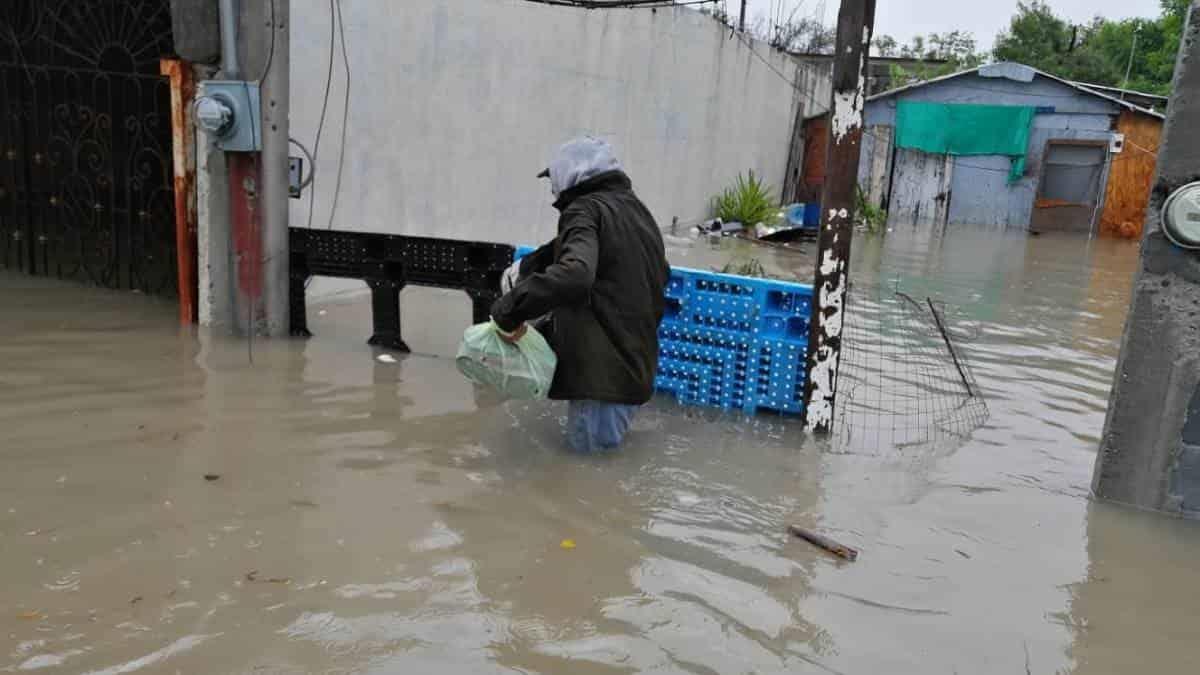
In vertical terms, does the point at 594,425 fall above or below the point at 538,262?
below

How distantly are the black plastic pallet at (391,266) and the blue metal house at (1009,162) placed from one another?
18.2 metres

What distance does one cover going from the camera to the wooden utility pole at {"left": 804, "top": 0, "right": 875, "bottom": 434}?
4844 millimetres

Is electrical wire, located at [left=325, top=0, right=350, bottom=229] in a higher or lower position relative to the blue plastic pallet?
higher

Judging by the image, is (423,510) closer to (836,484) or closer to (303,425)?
(303,425)

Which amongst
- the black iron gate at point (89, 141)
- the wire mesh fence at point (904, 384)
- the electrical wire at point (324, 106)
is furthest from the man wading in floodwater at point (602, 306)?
the black iron gate at point (89, 141)

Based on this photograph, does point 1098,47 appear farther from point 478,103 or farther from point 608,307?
point 608,307

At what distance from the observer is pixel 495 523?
382cm

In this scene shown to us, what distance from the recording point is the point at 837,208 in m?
5.04

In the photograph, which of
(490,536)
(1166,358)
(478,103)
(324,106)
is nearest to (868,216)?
(478,103)

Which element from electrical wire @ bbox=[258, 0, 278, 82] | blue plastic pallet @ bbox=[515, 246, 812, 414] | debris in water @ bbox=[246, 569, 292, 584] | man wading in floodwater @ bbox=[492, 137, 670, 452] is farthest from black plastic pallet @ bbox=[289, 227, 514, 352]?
debris in water @ bbox=[246, 569, 292, 584]

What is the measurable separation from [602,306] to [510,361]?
0.51 m

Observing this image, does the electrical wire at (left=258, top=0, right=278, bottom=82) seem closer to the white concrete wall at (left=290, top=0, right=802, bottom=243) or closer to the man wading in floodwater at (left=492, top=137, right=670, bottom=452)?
the white concrete wall at (left=290, top=0, right=802, bottom=243)

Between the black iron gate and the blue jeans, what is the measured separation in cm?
396

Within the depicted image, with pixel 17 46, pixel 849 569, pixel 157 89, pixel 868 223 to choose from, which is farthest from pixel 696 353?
pixel 868 223
